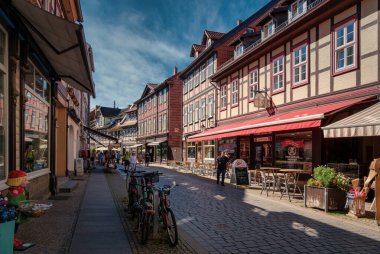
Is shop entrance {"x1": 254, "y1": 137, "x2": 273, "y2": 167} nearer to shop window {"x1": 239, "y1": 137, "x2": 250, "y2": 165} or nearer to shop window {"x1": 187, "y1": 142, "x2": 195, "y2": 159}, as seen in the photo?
shop window {"x1": 239, "y1": 137, "x2": 250, "y2": 165}

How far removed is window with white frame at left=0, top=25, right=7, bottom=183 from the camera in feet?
20.5

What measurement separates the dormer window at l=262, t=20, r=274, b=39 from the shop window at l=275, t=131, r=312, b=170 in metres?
5.44

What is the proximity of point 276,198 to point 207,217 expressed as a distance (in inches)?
162

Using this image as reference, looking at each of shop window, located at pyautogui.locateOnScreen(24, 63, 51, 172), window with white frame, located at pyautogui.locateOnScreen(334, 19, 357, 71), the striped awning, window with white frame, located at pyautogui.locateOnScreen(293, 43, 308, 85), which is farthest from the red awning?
shop window, located at pyautogui.locateOnScreen(24, 63, 51, 172)

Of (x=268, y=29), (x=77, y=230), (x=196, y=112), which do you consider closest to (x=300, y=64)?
(x=268, y=29)

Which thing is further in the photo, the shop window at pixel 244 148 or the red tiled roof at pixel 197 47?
the red tiled roof at pixel 197 47

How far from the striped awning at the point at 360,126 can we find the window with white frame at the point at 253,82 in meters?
8.12

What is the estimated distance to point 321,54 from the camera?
13.3 m

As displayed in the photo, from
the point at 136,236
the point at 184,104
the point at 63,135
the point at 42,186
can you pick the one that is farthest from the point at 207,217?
the point at 184,104

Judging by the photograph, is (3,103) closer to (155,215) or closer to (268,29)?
(155,215)

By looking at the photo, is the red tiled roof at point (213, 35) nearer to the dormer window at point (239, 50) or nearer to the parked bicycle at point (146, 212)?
the dormer window at point (239, 50)

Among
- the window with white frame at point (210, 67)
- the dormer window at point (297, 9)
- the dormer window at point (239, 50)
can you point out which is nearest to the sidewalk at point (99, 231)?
the dormer window at point (297, 9)

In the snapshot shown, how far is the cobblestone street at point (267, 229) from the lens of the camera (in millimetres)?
5847

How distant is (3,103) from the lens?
20.6ft
